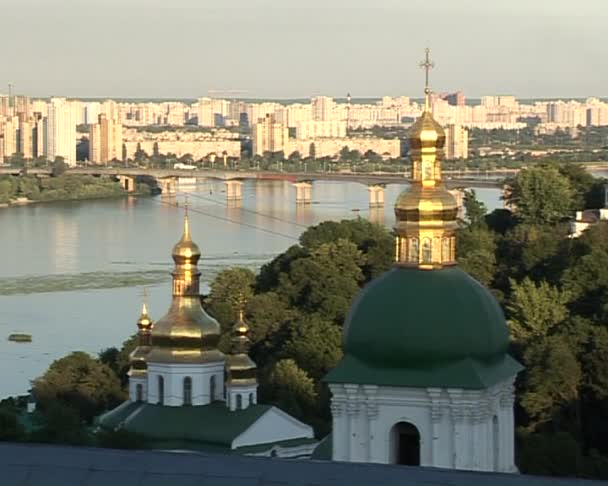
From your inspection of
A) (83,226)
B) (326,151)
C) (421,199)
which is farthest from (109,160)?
(421,199)

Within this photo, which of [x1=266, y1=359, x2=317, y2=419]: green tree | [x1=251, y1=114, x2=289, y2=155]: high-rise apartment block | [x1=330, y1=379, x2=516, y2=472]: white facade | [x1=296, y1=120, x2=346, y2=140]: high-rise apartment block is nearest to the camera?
[x1=330, y1=379, x2=516, y2=472]: white facade

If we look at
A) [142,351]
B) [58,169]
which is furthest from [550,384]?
[58,169]

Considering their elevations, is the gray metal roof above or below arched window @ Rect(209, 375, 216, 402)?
above

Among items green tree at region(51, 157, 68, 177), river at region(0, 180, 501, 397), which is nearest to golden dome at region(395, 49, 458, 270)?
river at region(0, 180, 501, 397)

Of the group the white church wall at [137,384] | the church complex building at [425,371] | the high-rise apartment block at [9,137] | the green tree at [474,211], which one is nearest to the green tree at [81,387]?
the white church wall at [137,384]

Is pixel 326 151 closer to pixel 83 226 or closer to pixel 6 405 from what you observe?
pixel 83 226

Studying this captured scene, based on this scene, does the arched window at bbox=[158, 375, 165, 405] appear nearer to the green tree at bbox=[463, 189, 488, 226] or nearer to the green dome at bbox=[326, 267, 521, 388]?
the green dome at bbox=[326, 267, 521, 388]
